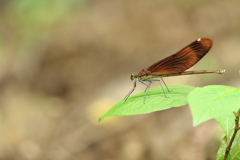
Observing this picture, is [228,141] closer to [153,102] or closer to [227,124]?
[227,124]

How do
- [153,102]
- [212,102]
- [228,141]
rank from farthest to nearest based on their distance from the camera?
[228,141] < [153,102] < [212,102]

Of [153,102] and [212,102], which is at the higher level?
[153,102]

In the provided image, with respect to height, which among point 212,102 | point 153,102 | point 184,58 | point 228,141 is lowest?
point 228,141

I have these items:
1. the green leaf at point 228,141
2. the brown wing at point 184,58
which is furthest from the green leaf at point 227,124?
the brown wing at point 184,58

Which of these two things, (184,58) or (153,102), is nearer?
(153,102)

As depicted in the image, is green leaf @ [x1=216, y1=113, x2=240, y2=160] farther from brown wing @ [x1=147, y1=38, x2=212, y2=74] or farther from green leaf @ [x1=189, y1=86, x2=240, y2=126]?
brown wing @ [x1=147, y1=38, x2=212, y2=74]

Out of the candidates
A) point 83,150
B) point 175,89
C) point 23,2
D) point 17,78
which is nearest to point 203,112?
point 175,89

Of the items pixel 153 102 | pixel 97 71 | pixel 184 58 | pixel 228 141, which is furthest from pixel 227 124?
pixel 97 71

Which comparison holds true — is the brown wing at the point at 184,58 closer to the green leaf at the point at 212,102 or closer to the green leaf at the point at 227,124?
the green leaf at the point at 227,124

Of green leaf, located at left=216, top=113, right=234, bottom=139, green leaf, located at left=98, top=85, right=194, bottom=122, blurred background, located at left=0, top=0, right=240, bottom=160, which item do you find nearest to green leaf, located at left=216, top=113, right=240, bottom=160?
green leaf, located at left=216, top=113, right=234, bottom=139
